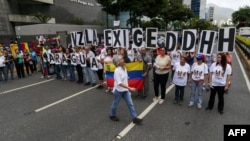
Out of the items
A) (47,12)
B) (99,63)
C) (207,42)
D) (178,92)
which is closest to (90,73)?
(99,63)

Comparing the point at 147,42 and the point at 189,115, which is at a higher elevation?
the point at 147,42

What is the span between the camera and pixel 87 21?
165 feet

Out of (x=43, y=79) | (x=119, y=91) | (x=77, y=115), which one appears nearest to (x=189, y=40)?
(x=119, y=91)

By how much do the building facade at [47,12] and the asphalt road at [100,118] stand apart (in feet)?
85.7

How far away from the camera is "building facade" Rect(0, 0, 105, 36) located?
99.3 feet

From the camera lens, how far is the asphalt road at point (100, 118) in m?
4.89

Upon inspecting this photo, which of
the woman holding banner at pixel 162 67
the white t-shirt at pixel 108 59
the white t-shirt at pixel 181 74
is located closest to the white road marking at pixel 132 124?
the woman holding banner at pixel 162 67

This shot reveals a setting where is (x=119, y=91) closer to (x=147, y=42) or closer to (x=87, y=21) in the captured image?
(x=147, y=42)

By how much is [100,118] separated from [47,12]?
36.2 m

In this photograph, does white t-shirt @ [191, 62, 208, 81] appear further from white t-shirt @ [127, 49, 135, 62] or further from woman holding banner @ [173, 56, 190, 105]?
white t-shirt @ [127, 49, 135, 62]

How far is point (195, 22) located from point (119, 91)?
5532 cm

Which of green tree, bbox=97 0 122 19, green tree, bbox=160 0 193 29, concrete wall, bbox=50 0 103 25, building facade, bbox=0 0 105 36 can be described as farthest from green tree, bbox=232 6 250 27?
green tree, bbox=97 0 122 19

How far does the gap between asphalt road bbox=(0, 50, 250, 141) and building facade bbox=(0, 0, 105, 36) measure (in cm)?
2612

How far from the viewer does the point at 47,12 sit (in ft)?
123
